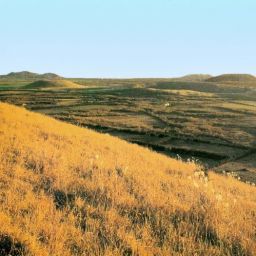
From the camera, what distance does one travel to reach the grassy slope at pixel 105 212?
27.7 ft

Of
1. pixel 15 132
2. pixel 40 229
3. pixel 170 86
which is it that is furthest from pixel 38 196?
pixel 170 86

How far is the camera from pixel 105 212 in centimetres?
1008

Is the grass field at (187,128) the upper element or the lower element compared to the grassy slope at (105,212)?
lower

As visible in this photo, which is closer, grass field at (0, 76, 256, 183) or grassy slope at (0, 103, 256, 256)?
grassy slope at (0, 103, 256, 256)

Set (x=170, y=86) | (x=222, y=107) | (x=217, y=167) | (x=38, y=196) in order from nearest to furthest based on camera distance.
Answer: (x=38, y=196), (x=217, y=167), (x=222, y=107), (x=170, y=86)

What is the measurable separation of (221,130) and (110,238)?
4526cm

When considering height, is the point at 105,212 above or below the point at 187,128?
above

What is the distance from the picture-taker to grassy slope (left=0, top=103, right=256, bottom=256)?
8.43 metres

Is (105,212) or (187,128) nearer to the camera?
(105,212)

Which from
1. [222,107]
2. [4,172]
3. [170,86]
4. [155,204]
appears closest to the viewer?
[155,204]

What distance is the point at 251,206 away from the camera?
44.9 feet

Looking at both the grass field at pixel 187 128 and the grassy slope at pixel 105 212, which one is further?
the grass field at pixel 187 128

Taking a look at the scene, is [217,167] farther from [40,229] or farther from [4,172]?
[40,229]

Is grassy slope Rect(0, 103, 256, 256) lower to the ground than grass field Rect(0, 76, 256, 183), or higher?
higher
